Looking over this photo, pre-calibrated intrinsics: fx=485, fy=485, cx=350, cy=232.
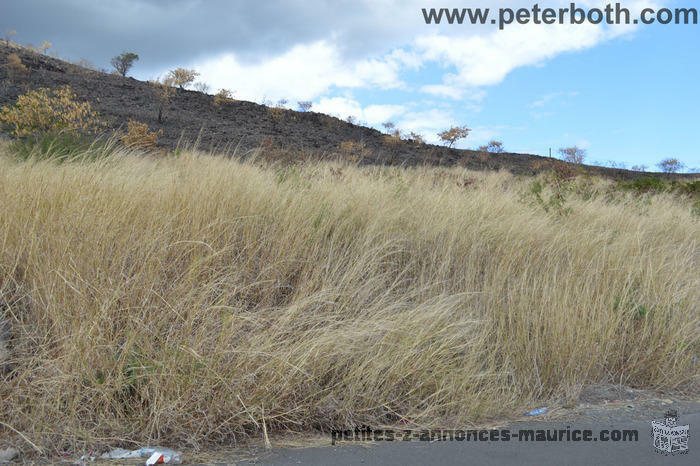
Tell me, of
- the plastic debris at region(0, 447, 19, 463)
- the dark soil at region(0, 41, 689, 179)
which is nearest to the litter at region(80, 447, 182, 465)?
the plastic debris at region(0, 447, 19, 463)

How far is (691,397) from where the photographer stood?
3.88m

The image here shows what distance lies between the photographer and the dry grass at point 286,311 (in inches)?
109

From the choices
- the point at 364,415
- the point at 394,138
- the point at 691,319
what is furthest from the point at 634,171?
the point at 364,415

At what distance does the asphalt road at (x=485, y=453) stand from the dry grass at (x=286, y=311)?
10.5 inches

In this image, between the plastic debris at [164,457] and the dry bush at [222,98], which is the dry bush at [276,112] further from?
the plastic debris at [164,457]

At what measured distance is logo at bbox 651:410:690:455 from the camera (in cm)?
270

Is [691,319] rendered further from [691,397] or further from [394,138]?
[394,138]

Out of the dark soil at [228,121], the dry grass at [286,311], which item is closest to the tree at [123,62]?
the dark soil at [228,121]

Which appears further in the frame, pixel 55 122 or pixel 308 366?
pixel 55 122

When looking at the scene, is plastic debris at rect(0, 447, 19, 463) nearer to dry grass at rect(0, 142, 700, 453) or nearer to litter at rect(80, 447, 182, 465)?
dry grass at rect(0, 142, 700, 453)

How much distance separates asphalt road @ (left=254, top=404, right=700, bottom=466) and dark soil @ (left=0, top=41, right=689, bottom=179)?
16261 mm

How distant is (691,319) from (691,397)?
3.36ft

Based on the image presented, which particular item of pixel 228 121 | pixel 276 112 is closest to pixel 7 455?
pixel 228 121

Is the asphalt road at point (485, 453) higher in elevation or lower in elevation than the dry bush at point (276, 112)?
lower
